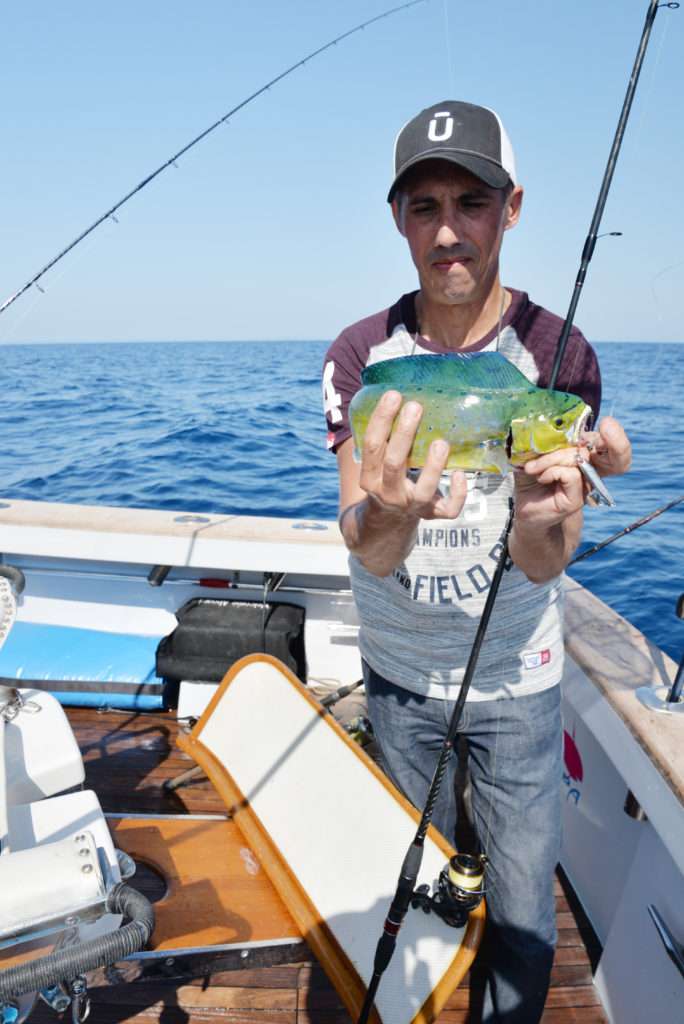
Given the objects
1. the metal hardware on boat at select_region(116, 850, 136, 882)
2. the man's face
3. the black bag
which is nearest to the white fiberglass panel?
the metal hardware on boat at select_region(116, 850, 136, 882)

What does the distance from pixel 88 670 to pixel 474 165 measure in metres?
3.68

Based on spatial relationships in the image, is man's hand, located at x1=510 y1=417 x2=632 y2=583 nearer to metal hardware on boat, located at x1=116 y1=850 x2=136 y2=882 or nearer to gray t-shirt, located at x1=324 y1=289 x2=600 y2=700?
gray t-shirt, located at x1=324 y1=289 x2=600 y2=700

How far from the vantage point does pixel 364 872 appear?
7.57 feet

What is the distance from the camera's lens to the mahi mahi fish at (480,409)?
1438mm

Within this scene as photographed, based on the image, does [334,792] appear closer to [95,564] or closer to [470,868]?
[470,868]

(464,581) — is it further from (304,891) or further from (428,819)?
(304,891)

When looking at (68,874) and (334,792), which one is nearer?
(68,874)

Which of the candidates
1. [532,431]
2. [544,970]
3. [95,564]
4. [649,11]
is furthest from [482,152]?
[95,564]

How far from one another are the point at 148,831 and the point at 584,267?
108 inches

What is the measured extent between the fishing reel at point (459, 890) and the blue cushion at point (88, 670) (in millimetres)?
2613

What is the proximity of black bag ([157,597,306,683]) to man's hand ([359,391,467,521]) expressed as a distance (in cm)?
261

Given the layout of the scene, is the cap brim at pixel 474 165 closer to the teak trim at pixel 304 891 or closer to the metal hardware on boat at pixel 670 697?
the metal hardware on boat at pixel 670 697

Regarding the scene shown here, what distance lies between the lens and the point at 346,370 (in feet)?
6.96

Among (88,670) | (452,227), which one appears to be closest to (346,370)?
(452,227)
